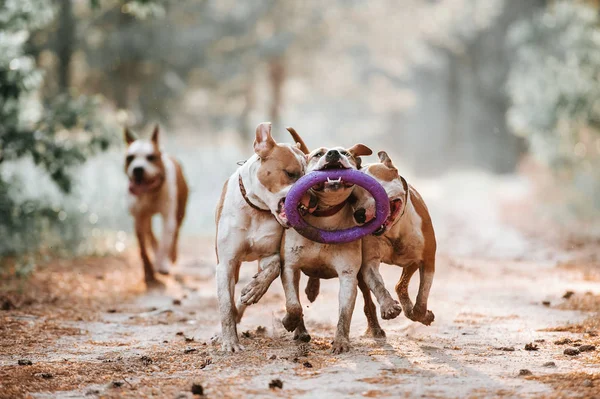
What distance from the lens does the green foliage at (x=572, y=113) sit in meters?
17.8

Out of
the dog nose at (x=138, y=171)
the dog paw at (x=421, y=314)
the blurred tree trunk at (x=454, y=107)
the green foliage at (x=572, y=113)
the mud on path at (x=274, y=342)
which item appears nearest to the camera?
the mud on path at (x=274, y=342)

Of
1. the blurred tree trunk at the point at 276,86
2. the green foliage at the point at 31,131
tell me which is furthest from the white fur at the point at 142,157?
the blurred tree trunk at the point at 276,86

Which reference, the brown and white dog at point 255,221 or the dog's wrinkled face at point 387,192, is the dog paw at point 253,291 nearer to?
the brown and white dog at point 255,221

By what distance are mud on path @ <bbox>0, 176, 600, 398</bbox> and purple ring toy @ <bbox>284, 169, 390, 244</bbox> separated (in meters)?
0.87

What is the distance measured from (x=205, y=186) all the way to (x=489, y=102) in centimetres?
3253

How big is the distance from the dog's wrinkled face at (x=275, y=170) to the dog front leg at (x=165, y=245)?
4.87 meters

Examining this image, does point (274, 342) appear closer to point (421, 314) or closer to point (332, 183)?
point (421, 314)

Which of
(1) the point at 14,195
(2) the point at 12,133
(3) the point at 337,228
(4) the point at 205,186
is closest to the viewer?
(3) the point at 337,228

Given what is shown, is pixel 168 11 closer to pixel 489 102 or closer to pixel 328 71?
pixel 328 71

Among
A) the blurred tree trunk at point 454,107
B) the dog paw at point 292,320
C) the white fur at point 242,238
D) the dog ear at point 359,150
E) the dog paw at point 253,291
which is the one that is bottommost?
the dog paw at point 292,320

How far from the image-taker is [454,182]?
36.3 meters

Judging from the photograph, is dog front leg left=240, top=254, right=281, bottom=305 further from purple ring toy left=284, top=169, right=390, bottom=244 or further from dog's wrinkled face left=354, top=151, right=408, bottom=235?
dog's wrinkled face left=354, top=151, right=408, bottom=235

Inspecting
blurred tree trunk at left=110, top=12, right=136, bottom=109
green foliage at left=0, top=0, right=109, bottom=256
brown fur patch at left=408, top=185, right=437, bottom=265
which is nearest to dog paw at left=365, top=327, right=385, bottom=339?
brown fur patch at left=408, top=185, right=437, bottom=265

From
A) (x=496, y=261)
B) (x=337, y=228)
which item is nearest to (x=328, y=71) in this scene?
(x=496, y=261)
